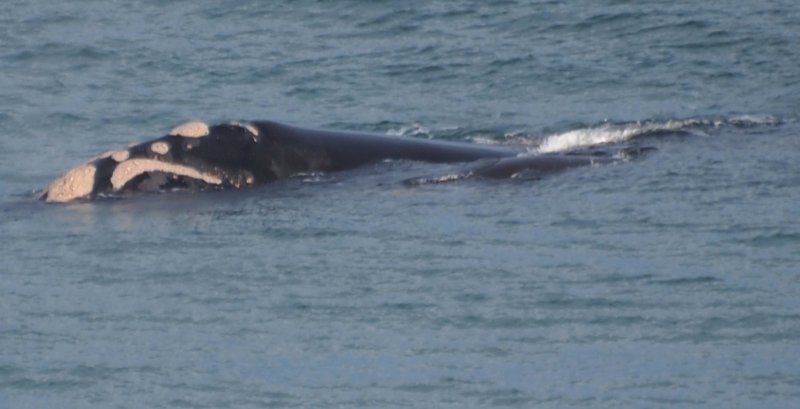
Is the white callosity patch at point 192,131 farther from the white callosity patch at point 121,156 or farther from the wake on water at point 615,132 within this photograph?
the wake on water at point 615,132

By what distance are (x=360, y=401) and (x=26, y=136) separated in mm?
10381

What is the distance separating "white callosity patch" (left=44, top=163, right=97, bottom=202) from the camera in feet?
51.5

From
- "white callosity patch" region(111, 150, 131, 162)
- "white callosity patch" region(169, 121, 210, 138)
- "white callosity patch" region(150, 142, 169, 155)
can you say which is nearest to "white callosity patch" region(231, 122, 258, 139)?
"white callosity patch" region(169, 121, 210, 138)

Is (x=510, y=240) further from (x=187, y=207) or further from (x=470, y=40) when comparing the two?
(x=470, y=40)

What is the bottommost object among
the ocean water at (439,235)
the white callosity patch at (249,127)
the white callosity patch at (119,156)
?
the ocean water at (439,235)

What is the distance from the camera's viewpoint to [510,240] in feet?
44.3

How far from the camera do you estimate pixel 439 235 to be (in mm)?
13727

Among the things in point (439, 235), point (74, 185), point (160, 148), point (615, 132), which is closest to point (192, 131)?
point (160, 148)

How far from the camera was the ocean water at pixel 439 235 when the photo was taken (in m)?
10.7

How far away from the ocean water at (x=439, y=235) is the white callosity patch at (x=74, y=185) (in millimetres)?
318

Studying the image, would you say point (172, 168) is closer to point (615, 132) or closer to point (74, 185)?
point (74, 185)

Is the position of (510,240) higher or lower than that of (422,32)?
lower

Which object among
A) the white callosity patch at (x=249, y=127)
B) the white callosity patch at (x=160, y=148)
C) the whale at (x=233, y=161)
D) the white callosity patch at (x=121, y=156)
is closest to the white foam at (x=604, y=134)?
the whale at (x=233, y=161)

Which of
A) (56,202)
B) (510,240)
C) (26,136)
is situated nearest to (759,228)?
(510,240)
